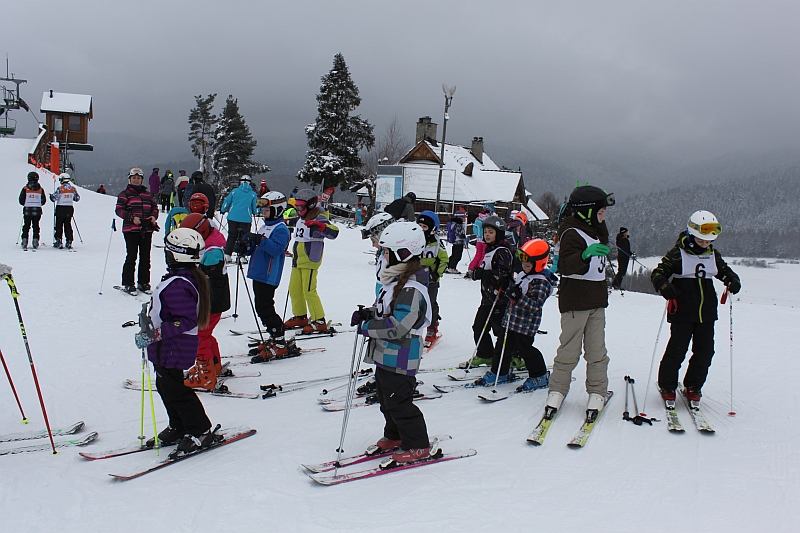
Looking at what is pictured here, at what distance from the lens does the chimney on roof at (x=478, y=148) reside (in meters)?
53.7

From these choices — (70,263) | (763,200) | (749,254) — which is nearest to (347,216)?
(70,263)

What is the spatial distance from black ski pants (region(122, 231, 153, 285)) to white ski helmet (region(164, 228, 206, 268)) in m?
6.00

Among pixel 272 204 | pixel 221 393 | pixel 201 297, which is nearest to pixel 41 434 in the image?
pixel 221 393

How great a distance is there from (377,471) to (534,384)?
2.51m

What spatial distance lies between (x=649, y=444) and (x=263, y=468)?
307 centimetres

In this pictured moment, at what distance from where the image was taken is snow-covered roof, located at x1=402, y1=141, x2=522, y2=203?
42.0 m

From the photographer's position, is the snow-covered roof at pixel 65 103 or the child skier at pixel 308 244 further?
the snow-covered roof at pixel 65 103

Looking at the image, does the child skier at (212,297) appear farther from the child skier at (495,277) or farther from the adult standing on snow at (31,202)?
the adult standing on snow at (31,202)

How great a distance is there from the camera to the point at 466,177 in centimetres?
4600

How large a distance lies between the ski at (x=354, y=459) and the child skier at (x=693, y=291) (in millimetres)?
2595

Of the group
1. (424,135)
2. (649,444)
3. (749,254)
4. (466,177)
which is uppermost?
(424,135)

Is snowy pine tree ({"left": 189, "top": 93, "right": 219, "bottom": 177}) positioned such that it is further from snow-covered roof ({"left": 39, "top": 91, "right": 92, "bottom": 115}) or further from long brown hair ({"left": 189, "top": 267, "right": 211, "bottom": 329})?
long brown hair ({"left": 189, "top": 267, "right": 211, "bottom": 329})

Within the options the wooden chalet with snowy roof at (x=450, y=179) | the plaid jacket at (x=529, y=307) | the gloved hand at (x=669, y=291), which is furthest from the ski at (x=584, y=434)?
the wooden chalet with snowy roof at (x=450, y=179)

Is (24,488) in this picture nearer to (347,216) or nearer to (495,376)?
(495,376)
